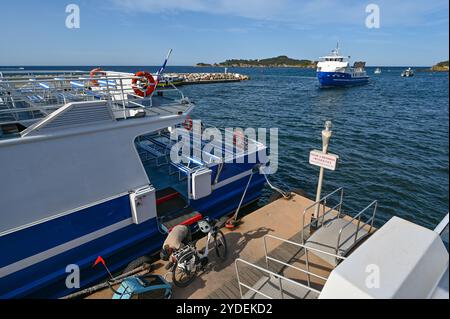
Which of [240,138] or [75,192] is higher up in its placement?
[240,138]

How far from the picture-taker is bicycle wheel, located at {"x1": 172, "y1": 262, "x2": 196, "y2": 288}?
5145mm

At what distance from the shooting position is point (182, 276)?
545cm

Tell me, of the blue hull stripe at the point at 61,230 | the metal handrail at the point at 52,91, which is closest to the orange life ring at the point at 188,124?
the metal handrail at the point at 52,91

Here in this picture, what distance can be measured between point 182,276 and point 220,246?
44.4 inches

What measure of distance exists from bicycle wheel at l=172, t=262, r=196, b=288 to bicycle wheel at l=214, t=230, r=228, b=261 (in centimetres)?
77

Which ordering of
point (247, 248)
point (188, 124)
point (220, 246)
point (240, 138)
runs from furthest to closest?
point (188, 124) → point (240, 138) → point (247, 248) → point (220, 246)

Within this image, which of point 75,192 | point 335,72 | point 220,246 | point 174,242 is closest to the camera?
point 174,242

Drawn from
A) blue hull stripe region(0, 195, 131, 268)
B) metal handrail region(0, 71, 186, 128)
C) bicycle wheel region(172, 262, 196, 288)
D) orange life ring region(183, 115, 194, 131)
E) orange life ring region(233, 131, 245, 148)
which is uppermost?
metal handrail region(0, 71, 186, 128)

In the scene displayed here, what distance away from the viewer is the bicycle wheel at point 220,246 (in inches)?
232

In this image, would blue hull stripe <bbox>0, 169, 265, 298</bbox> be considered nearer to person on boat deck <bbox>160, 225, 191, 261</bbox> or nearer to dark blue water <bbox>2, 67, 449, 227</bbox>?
person on boat deck <bbox>160, 225, 191, 261</bbox>

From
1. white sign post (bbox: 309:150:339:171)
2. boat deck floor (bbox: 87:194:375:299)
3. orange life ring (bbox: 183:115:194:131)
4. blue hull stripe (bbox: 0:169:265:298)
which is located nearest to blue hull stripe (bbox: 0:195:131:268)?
blue hull stripe (bbox: 0:169:265:298)

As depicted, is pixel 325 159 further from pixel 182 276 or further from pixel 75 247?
pixel 75 247

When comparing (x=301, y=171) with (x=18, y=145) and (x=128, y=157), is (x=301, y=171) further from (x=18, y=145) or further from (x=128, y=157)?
(x=18, y=145)

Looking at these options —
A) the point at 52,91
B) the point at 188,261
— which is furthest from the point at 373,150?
the point at 52,91
